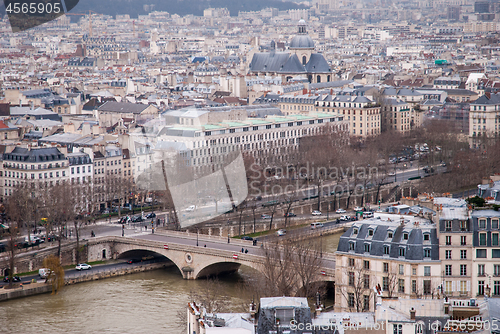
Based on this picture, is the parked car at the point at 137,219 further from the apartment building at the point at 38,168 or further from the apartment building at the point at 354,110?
the apartment building at the point at 354,110

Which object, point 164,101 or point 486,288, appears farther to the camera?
point 164,101

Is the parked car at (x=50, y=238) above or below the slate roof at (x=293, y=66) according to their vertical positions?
below

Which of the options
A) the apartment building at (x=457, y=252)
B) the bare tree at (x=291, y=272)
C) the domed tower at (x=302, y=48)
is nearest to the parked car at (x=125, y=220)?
the bare tree at (x=291, y=272)

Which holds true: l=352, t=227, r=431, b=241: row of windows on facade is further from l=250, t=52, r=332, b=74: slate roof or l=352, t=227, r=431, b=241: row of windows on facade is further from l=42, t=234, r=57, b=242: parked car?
l=250, t=52, r=332, b=74: slate roof

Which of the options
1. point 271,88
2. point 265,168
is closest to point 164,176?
point 265,168

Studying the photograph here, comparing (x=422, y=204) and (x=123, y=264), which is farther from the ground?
(x=422, y=204)

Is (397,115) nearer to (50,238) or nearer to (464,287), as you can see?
(50,238)

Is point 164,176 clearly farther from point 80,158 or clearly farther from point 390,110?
point 390,110
